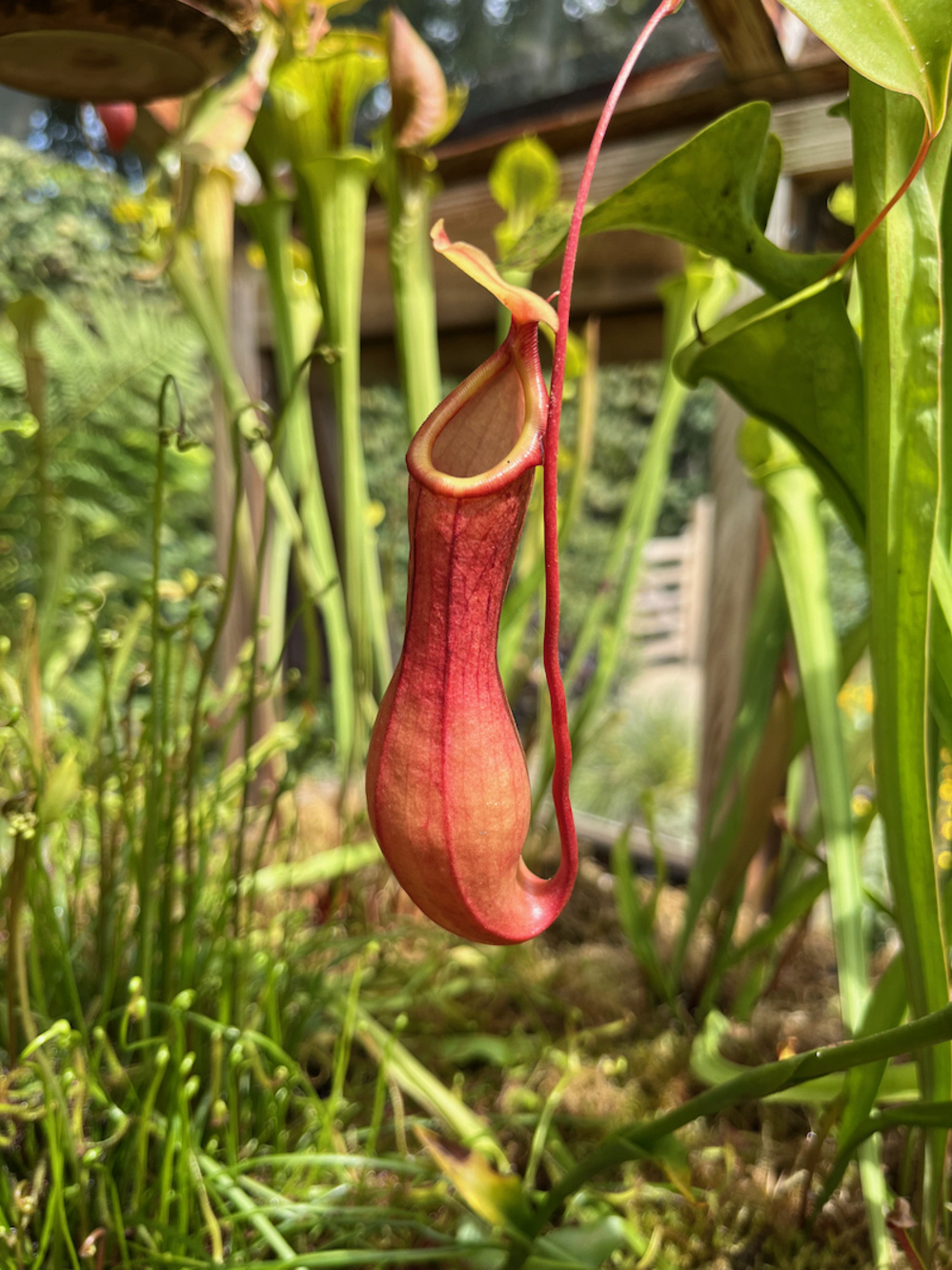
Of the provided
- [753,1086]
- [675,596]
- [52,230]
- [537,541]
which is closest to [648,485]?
[537,541]

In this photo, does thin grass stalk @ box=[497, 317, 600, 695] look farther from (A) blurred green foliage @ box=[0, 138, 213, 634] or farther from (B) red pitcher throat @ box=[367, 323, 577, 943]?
(A) blurred green foliage @ box=[0, 138, 213, 634]

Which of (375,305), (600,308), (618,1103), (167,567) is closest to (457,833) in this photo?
(618,1103)

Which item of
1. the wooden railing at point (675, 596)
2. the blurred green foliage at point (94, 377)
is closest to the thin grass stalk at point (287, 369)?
the blurred green foliage at point (94, 377)

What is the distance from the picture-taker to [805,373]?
1.21ft

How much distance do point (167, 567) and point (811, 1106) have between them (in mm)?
2631

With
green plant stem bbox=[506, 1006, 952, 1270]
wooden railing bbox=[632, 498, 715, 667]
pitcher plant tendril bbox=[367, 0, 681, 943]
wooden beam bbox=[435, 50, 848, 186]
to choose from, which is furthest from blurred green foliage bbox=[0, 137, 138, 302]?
green plant stem bbox=[506, 1006, 952, 1270]

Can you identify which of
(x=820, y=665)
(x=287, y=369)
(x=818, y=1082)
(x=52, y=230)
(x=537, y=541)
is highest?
(x=52, y=230)

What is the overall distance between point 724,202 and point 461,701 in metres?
0.24

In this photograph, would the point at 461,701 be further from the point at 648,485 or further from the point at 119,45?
the point at 648,485

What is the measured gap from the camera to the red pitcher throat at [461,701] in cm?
29

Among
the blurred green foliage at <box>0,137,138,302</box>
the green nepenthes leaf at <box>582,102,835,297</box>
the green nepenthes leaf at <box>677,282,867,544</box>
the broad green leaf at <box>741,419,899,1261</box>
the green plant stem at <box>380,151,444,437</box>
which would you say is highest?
the blurred green foliage at <box>0,137,138,302</box>

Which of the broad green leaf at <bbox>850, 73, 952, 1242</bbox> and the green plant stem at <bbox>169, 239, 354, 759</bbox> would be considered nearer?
the broad green leaf at <bbox>850, 73, 952, 1242</bbox>

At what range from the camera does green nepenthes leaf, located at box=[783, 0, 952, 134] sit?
0.86 ft

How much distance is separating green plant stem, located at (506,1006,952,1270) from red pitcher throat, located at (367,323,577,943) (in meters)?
0.11
